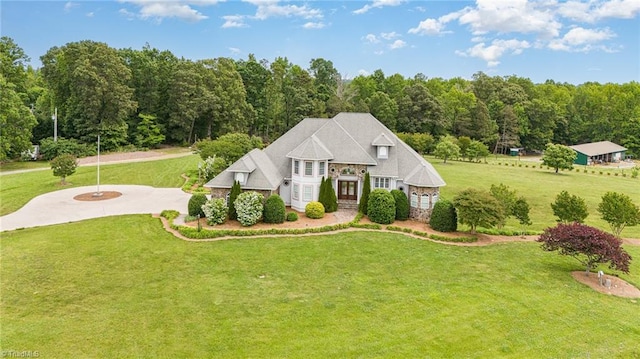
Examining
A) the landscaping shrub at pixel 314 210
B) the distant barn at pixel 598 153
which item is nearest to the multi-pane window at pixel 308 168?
the landscaping shrub at pixel 314 210

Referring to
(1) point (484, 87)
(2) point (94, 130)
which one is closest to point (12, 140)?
(2) point (94, 130)

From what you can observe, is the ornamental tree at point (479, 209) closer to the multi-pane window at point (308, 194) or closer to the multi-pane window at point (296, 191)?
the multi-pane window at point (308, 194)

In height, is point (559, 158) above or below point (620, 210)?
above

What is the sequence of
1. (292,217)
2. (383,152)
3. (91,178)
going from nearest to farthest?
(292,217) < (383,152) < (91,178)

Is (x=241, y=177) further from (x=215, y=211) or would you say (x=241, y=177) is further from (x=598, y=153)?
(x=598, y=153)

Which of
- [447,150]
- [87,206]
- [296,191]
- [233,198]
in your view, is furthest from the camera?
[447,150]

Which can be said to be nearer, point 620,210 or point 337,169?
point 620,210

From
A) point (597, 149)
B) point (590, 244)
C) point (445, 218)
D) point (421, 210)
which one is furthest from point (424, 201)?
point (597, 149)

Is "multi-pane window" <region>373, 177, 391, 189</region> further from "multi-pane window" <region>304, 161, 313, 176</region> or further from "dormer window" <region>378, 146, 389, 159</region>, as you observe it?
"multi-pane window" <region>304, 161, 313, 176</region>
